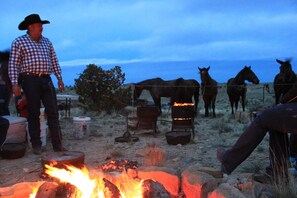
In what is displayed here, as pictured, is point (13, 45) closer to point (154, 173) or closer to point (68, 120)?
point (154, 173)

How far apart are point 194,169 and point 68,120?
8047 millimetres

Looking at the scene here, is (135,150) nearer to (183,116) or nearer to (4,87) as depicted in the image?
(183,116)

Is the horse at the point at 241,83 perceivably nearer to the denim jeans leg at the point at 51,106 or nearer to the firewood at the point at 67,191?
the denim jeans leg at the point at 51,106

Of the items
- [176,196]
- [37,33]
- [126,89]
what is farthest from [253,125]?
[126,89]

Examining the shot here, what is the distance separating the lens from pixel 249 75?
565 inches

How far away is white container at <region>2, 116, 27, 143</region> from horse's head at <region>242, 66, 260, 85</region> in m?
9.53

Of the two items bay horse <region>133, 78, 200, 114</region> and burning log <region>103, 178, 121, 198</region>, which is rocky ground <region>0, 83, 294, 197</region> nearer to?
burning log <region>103, 178, 121, 198</region>

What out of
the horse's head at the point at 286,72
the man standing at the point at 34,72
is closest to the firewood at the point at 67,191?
the man standing at the point at 34,72

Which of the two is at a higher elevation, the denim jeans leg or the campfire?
the denim jeans leg

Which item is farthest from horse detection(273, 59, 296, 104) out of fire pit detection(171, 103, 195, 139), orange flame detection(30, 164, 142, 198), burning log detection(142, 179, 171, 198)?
burning log detection(142, 179, 171, 198)

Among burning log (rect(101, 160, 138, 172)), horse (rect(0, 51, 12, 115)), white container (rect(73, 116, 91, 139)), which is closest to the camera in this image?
burning log (rect(101, 160, 138, 172))

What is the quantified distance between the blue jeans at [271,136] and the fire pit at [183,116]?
4058 mm

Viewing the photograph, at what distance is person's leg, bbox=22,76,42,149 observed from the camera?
6281mm

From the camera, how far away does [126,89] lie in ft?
53.6
